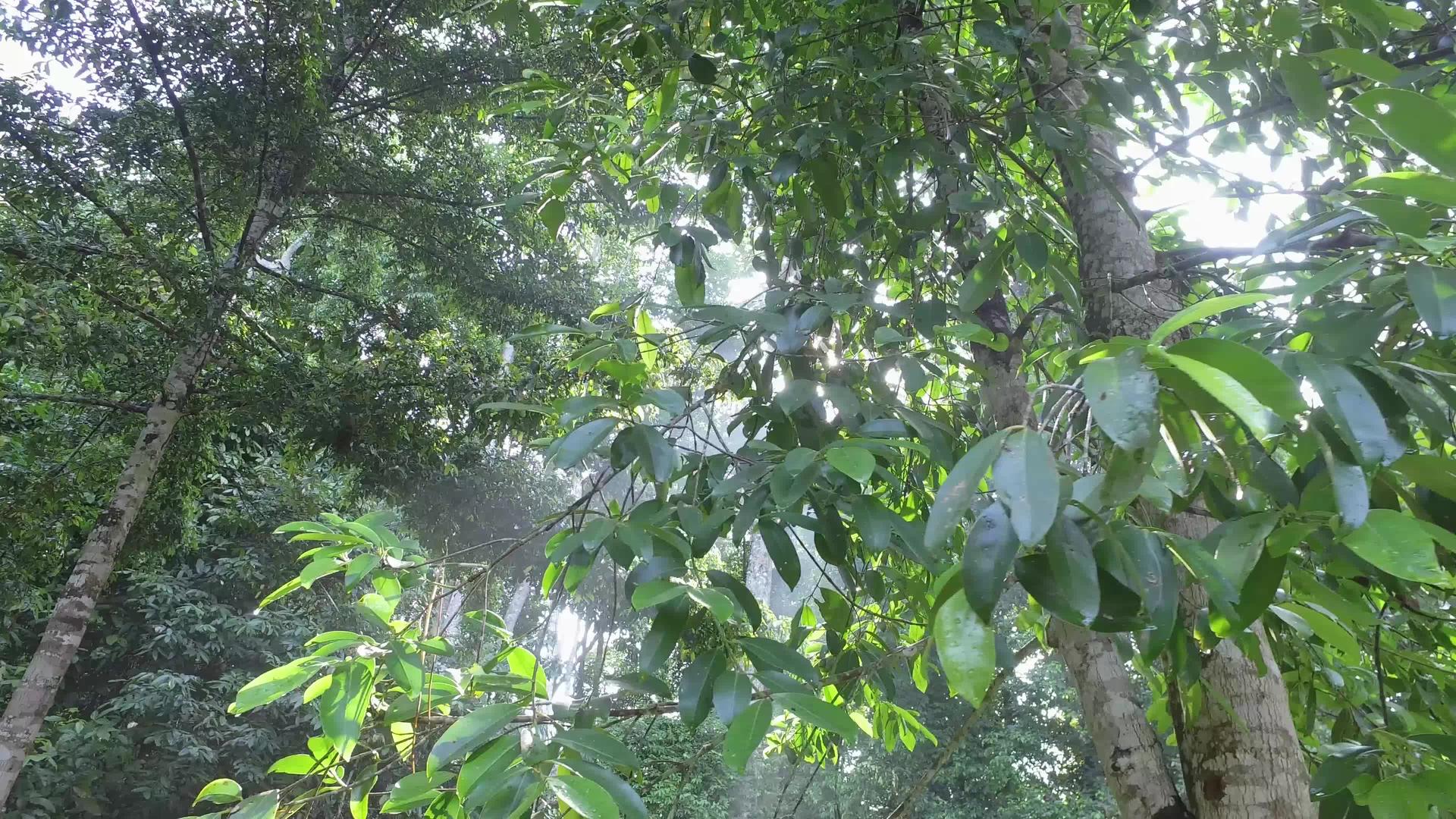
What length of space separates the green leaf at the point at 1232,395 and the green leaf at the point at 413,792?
66 cm

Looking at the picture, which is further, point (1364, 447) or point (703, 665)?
point (703, 665)

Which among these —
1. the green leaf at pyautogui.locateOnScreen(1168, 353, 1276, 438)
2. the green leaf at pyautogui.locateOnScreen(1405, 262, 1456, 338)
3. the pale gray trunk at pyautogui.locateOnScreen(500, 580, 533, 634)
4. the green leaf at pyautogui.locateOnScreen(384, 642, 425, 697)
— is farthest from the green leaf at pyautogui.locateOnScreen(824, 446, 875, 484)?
the pale gray trunk at pyautogui.locateOnScreen(500, 580, 533, 634)

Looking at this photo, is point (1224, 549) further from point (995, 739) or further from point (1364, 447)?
point (995, 739)

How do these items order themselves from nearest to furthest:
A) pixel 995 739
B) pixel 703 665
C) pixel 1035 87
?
pixel 703 665
pixel 1035 87
pixel 995 739

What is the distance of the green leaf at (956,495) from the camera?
44cm

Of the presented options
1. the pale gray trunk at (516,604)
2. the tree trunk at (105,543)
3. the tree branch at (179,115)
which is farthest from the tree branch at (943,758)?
the pale gray trunk at (516,604)

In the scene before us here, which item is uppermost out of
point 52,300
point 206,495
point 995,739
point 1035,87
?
point 52,300

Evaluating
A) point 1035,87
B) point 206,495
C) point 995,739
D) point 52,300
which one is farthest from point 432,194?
point 995,739

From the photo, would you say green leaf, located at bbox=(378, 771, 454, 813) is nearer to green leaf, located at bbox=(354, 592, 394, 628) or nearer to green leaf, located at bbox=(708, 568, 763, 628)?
green leaf, located at bbox=(354, 592, 394, 628)

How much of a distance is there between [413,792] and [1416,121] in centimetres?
92

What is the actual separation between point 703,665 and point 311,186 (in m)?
3.80

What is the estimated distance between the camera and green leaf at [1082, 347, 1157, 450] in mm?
394

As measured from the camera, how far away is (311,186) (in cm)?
375

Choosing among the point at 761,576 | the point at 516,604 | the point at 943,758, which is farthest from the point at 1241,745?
the point at 761,576
